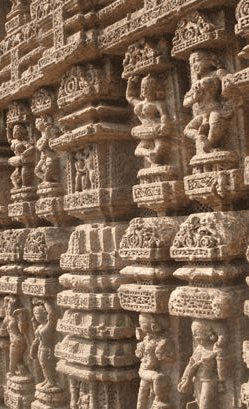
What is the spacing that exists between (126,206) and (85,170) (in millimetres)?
496

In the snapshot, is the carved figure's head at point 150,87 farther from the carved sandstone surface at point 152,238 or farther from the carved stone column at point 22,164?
the carved stone column at point 22,164

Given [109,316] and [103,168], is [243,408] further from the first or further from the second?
[103,168]

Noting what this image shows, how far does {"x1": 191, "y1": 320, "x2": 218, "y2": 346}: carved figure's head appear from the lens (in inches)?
150

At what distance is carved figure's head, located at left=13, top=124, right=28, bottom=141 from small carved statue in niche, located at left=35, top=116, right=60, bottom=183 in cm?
40

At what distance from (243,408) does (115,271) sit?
1.57 m

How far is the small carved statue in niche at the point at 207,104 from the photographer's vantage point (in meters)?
3.83

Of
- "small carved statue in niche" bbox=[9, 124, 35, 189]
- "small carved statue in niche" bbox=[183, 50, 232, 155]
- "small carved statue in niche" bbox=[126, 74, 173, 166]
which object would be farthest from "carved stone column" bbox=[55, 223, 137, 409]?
"small carved statue in niche" bbox=[9, 124, 35, 189]

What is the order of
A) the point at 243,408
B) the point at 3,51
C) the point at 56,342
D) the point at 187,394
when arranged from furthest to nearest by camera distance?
the point at 3,51 < the point at 56,342 < the point at 187,394 < the point at 243,408

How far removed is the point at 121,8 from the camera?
15.5 feet

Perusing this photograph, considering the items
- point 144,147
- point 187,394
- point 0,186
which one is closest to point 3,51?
point 0,186

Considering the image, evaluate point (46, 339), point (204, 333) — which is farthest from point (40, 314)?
point (204, 333)

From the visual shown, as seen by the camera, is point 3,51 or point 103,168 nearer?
point 103,168

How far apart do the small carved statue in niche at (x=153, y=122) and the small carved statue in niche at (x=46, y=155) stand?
1.35 m

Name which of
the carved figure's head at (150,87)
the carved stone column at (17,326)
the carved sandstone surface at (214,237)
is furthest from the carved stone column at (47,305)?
the carved sandstone surface at (214,237)
